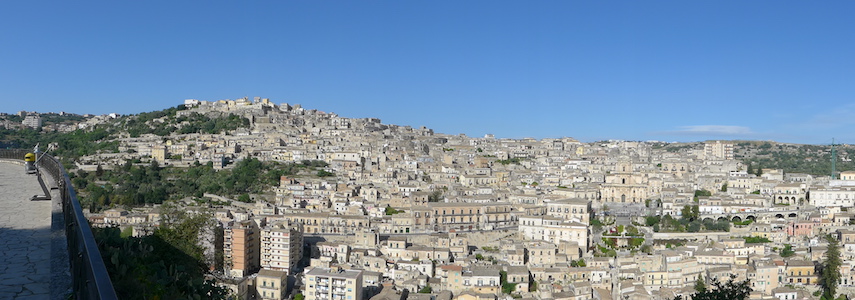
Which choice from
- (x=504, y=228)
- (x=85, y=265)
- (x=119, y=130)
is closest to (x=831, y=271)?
(x=504, y=228)

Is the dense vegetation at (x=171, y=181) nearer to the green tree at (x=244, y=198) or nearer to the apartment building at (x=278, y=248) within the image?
the green tree at (x=244, y=198)

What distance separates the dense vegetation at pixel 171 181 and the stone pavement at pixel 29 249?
70.8ft

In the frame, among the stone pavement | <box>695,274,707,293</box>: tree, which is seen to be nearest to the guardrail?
the stone pavement

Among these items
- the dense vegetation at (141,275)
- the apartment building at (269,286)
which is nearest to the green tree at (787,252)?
the apartment building at (269,286)

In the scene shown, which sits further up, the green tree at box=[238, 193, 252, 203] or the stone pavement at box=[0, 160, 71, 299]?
the stone pavement at box=[0, 160, 71, 299]

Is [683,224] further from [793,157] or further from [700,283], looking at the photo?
[793,157]

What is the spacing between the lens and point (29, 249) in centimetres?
380

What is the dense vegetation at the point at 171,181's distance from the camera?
89.4 feet

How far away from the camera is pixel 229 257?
18562mm

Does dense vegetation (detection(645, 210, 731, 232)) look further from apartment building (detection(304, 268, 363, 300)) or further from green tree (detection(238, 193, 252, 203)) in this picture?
green tree (detection(238, 193, 252, 203))

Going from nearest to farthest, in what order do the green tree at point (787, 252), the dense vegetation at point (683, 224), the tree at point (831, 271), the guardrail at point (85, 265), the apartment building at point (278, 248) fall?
the guardrail at point (85, 265), the apartment building at point (278, 248), the tree at point (831, 271), the green tree at point (787, 252), the dense vegetation at point (683, 224)

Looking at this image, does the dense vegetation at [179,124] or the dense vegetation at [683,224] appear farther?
the dense vegetation at [179,124]

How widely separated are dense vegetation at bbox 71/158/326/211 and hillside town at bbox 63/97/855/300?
1071 millimetres

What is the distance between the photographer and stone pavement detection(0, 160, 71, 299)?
301 cm
